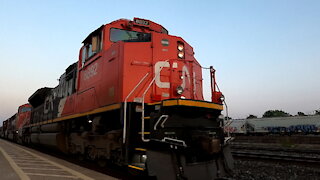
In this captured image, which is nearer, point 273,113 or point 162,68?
point 162,68

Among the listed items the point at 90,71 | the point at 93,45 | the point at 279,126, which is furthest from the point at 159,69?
the point at 279,126

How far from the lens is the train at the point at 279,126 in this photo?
27.0 metres

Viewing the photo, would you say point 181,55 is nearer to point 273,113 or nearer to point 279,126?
point 279,126

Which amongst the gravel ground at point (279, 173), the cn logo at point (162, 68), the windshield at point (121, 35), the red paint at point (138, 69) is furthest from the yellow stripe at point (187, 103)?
the windshield at point (121, 35)

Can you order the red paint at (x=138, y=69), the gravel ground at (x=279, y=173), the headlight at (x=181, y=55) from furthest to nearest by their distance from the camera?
the gravel ground at (x=279, y=173)
the headlight at (x=181, y=55)
the red paint at (x=138, y=69)

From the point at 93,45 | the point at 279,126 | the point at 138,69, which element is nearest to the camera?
the point at 138,69

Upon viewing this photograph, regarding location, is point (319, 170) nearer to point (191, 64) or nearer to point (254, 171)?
point (254, 171)

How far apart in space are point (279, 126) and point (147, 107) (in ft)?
95.8

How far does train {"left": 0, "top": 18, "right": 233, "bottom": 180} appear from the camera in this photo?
3875mm

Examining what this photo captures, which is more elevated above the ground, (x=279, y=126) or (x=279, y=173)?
(x=279, y=126)

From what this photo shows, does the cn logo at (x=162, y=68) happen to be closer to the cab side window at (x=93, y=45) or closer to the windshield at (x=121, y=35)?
the windshield at (x=121, y=35)

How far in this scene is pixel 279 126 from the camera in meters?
29.0

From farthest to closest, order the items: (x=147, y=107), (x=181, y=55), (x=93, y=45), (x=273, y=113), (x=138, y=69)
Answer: (x=273, y=113)
(x=93, y=45)
(x=181, y=55)
(x=138, y=69)
(x=147, y=107)

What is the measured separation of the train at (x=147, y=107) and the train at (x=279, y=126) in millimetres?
26110
